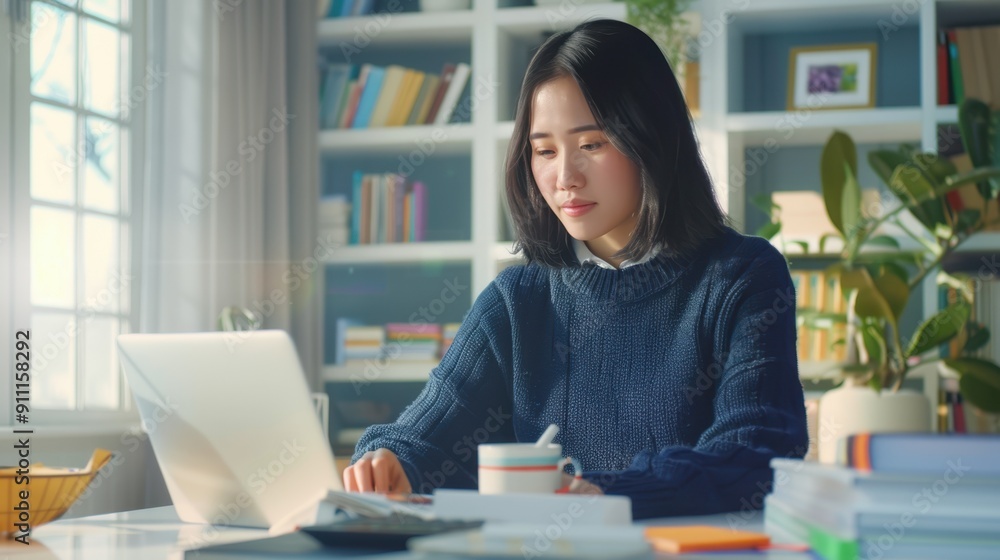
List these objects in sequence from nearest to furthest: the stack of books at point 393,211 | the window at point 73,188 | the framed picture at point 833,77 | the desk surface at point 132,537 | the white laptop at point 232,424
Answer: the desk surface at point 132,537
the white laptop at point 232,424
the window at point 73,188
the framed picture at point 833,77
the stack of books at point 393,211

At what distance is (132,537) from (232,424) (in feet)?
0.47

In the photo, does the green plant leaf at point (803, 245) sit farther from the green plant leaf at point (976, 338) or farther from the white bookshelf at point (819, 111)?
the green plant leaf at point (976, 338)

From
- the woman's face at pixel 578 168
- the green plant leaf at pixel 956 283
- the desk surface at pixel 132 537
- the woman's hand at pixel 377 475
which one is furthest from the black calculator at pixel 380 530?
the green plant leaf at pixel 956 283

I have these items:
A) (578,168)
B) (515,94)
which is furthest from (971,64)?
(578,168)

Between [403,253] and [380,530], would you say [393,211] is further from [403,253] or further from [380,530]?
[380,530]

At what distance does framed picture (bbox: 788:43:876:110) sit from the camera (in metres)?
3.80

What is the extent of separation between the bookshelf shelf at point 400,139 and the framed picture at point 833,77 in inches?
45.5

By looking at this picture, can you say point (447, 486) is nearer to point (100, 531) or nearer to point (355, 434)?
point (100, 531)

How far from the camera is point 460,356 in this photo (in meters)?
1.67

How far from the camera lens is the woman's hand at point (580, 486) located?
1.11 meters

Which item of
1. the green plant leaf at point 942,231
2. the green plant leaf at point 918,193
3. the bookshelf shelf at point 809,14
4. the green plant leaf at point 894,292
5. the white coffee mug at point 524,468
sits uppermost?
the bookshelf shelf at point 809,14

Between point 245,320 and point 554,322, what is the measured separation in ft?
7.34

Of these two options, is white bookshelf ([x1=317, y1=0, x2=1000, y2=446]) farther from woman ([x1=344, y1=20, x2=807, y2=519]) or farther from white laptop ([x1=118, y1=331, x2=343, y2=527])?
white laptop ([x1=118, y1=331, x2=343, y2=527])

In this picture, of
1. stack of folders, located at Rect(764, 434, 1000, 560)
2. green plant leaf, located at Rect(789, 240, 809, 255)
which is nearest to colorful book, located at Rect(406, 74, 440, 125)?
green plant leaf, located at Rect(789, 240, 809, 255)
